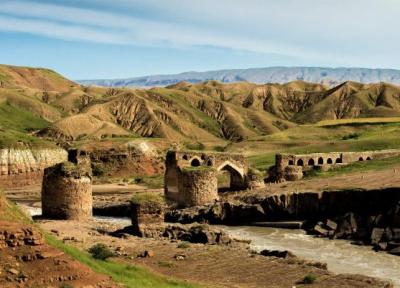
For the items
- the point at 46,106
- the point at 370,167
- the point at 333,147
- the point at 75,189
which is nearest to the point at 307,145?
the point at 333,147

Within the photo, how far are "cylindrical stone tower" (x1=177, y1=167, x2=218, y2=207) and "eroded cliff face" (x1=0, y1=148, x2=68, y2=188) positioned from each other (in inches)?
1540

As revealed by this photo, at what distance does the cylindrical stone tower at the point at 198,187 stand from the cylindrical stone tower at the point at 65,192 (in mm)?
16380

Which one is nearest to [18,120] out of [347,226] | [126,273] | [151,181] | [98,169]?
[98,169]

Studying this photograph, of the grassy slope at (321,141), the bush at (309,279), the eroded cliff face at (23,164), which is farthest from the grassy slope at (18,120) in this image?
the bush at (309,279)

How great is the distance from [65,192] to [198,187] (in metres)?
17.9

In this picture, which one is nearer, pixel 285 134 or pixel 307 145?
pixel 307 145

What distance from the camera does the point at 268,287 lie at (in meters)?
29.8

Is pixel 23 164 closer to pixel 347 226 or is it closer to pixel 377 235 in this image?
pixel 347 226

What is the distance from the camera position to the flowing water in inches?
1503

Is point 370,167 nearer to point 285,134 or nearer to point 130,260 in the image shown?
point 130,260

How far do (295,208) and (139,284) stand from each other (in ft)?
113

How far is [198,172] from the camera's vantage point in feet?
198

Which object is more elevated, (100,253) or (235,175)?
(235,175)

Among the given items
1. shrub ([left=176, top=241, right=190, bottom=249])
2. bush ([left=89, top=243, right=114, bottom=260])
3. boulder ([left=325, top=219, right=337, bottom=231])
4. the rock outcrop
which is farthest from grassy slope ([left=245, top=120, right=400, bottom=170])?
the rock outcrop
